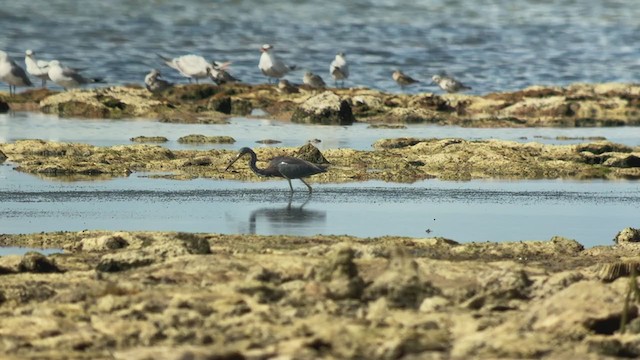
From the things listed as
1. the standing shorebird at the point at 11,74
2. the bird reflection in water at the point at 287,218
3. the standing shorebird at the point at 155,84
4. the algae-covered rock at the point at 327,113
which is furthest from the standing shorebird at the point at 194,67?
the bird reflection in water at the point at 287,218

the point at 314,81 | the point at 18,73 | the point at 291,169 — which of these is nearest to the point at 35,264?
the point at 291,169

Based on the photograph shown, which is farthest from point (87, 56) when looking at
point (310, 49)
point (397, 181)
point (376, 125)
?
point (397, 181)

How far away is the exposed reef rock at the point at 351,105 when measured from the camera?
29.5 m

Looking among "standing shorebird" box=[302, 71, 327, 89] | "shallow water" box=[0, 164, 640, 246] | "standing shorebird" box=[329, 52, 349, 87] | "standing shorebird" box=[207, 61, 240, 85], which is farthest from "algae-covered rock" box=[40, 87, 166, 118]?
"shallow water" box=[0, 164, 640, 246]

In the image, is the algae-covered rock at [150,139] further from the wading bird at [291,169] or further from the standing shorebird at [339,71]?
the standing shorebird at [339,71]

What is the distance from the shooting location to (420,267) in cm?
1206

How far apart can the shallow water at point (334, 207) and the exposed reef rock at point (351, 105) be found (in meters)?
9.54

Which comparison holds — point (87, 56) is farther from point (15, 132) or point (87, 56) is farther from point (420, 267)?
point (420, 267)

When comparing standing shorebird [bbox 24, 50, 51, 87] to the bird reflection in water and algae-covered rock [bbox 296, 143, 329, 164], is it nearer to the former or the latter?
algae-covered rock [bbox 296, 143, 329, 164]

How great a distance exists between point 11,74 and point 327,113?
29.6 feet

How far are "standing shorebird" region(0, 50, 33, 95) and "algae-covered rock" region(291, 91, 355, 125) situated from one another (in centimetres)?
809

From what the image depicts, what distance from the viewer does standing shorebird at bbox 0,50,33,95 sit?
33875 millimetres

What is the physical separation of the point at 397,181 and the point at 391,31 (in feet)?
122

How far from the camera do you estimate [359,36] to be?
177 ft
